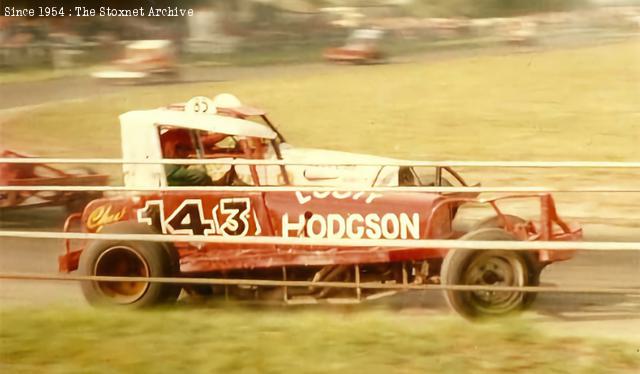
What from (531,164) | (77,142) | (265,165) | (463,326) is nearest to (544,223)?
(531,164)

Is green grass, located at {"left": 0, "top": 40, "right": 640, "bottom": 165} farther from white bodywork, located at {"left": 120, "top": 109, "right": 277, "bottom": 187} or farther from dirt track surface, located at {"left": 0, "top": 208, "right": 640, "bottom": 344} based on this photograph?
dirt track surface, located at {"left": 0, "top": 208, "right": 640, "bottom": 344}

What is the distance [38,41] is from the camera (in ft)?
13.9

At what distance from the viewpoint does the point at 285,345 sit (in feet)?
12.9

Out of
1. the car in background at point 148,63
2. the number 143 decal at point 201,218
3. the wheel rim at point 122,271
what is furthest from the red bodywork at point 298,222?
the car in background at point 148,63

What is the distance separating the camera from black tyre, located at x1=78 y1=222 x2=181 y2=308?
163 inches

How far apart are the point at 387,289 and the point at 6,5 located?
1938 millimetres

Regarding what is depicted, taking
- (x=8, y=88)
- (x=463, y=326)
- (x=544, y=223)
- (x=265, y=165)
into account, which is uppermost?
(x=8, y=88)

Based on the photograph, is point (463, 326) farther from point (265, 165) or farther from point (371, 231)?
point (265, 165)

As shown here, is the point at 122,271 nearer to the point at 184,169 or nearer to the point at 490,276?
the point at 184,169

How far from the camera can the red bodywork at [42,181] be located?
4172mm

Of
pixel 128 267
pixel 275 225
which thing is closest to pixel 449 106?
pixel 275 225

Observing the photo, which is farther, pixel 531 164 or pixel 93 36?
pixel 93 36

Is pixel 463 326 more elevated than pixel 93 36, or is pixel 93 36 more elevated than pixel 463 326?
pixel 93 36

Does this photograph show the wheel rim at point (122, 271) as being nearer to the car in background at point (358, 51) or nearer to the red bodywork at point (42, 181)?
the red bodywork at point (42, 181)
